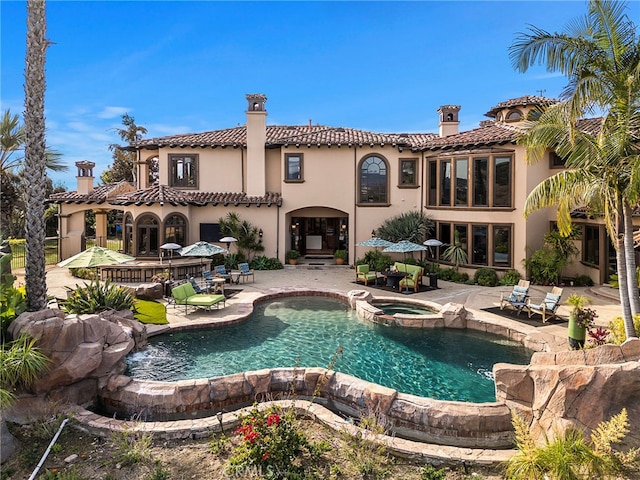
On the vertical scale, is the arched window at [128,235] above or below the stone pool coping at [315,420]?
above

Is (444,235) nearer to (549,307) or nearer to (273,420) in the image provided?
(549,307)

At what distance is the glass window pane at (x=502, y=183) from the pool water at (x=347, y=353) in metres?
10.5

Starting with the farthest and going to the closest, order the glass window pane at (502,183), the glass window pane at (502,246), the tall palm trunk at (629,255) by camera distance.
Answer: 1. the glass window pane at (502,246)
2. the glass window pane at (502,183)
3. the tall palm trunk at (629,255)

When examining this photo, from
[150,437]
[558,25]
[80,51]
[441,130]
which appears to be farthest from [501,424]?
[441,130]

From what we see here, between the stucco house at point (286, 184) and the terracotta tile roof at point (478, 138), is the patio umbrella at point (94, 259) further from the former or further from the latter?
the terracotta tile roof at point (478, 138)

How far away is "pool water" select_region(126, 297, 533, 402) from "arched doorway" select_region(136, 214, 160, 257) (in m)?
11.5

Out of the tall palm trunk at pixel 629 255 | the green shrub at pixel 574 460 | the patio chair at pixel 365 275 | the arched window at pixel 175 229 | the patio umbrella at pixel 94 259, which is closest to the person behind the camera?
the green shrub at pixel 574 460

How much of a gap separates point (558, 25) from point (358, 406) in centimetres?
1163

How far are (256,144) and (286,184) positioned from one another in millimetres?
3456

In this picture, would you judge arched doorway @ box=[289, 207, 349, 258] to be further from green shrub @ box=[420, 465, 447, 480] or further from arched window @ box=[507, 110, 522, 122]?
green shrub @ box=[420, 465, 447, 480]

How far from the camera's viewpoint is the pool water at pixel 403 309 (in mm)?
16691

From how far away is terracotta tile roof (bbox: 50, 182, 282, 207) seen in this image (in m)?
24.6

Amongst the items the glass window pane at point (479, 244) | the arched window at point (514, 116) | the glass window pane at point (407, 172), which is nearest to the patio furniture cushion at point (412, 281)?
the glass window pane at point (479, 244)

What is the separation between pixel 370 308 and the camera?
16.0 meters
